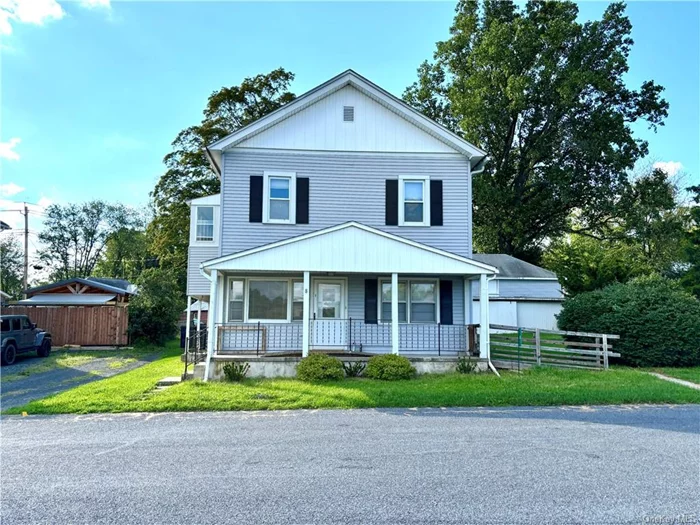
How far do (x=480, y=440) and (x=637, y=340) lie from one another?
1015 centimetres

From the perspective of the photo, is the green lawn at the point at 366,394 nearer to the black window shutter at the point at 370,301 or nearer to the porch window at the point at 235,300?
the black window shutter at the point at 370,301

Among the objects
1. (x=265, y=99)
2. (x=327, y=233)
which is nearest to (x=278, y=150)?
(x=327, y=233)

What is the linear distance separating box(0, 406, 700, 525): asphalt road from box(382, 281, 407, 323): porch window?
585 centimetres

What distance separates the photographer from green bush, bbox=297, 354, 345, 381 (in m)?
10.8

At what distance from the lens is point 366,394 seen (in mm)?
9297

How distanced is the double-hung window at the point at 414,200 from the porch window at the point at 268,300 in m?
4.43

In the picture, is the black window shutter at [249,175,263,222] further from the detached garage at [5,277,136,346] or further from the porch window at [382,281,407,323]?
the detached garage at [5,277,136,346]

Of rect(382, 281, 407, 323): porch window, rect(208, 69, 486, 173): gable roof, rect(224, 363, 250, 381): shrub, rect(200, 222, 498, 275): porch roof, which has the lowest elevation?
rect(224, 363, 250, 381): shrub

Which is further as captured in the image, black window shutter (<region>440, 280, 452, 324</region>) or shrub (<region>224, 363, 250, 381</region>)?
black window shutter (<region>440, 280, 452, 324</region>)

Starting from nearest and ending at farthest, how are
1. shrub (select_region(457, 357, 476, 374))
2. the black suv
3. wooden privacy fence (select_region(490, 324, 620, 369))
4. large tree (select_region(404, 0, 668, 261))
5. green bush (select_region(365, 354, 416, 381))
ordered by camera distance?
green bush (select_region(365, 354, 416, 381))
shrub (select_region(457, 357, 476, 374))
wooden privacy fence (select_region(490, 324, 620, 369))
the black suv
large tree (select_region(404, 0, 668, 261))

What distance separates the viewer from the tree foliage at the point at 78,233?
52125mm

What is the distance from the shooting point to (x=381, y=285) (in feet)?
45.5

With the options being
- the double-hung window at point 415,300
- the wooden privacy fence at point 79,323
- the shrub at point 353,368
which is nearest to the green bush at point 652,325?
the double-hung window at point 415,300

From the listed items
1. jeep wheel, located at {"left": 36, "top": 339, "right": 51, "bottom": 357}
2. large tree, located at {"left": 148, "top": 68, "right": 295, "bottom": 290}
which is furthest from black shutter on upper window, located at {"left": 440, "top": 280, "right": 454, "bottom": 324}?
large tree, located at {"left": 148, "top": 68, "right": 295, "bottom": 290}
